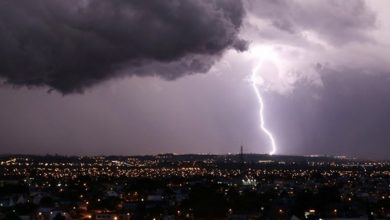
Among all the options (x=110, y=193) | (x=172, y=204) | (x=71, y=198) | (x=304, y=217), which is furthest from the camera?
(x=110, y=193)


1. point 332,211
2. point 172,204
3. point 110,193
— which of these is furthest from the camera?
point 110,193

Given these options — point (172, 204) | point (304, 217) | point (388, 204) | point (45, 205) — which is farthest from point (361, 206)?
point (45, 205)

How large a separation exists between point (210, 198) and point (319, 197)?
36.2 ft

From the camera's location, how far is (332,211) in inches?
2186

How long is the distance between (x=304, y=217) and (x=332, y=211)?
20.0ft

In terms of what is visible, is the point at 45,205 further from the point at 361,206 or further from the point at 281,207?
the point at 361,206

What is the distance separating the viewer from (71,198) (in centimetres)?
6988

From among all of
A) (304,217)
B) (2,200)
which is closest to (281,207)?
(304,217)

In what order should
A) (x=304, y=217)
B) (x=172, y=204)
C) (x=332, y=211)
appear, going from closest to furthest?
(x=304, y=217) → (x=332, y=211) → (x=172, y=204)

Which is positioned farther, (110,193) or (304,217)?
(110,193)

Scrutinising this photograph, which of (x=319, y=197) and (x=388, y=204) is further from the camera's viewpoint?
(x=319, y=197)

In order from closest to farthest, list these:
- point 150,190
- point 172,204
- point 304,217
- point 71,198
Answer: point 304,217 → point 172,204 → point 71,198 → point 150,190

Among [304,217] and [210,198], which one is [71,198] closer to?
[210,198]

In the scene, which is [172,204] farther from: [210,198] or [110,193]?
[110,193]
